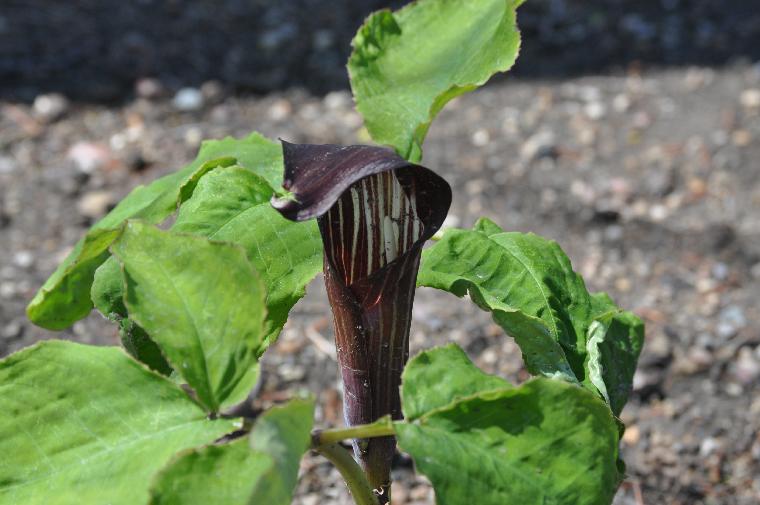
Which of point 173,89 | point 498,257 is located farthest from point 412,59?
point 173,89

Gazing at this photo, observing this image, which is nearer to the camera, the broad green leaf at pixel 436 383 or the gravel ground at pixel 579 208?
the broad green leaf at pixel 436 383

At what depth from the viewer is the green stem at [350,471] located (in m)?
0.69

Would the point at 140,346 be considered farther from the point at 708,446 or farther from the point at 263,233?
the point at 708,446

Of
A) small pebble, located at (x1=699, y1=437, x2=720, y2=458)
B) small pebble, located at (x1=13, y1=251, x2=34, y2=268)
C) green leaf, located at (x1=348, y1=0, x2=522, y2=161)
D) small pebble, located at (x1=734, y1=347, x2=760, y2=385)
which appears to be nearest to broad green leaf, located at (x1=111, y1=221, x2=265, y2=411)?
green leaf, located at (x1=348, y1=0, x2=522, y2=161)

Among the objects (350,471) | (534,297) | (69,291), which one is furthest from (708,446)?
(69,291)

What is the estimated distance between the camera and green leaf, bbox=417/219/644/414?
75 centimetres

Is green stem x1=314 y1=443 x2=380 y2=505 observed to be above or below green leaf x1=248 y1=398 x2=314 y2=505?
below

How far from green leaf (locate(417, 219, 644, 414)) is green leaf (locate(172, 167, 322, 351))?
0.10m

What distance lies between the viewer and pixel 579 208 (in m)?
2.07

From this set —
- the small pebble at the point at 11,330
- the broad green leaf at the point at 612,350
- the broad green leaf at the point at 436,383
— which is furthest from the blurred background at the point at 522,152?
the broad green leaf at the point at 436,383

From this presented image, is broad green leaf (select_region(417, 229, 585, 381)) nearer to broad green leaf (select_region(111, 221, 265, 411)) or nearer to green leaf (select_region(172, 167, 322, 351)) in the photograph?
green leaf (select_region(172, 167, 322, 351))

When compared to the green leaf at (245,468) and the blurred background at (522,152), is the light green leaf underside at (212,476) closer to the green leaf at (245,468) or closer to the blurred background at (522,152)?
the green leaf at (245,468)

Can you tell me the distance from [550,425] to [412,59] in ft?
1.36

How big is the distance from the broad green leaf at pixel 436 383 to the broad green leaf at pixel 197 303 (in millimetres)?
102
